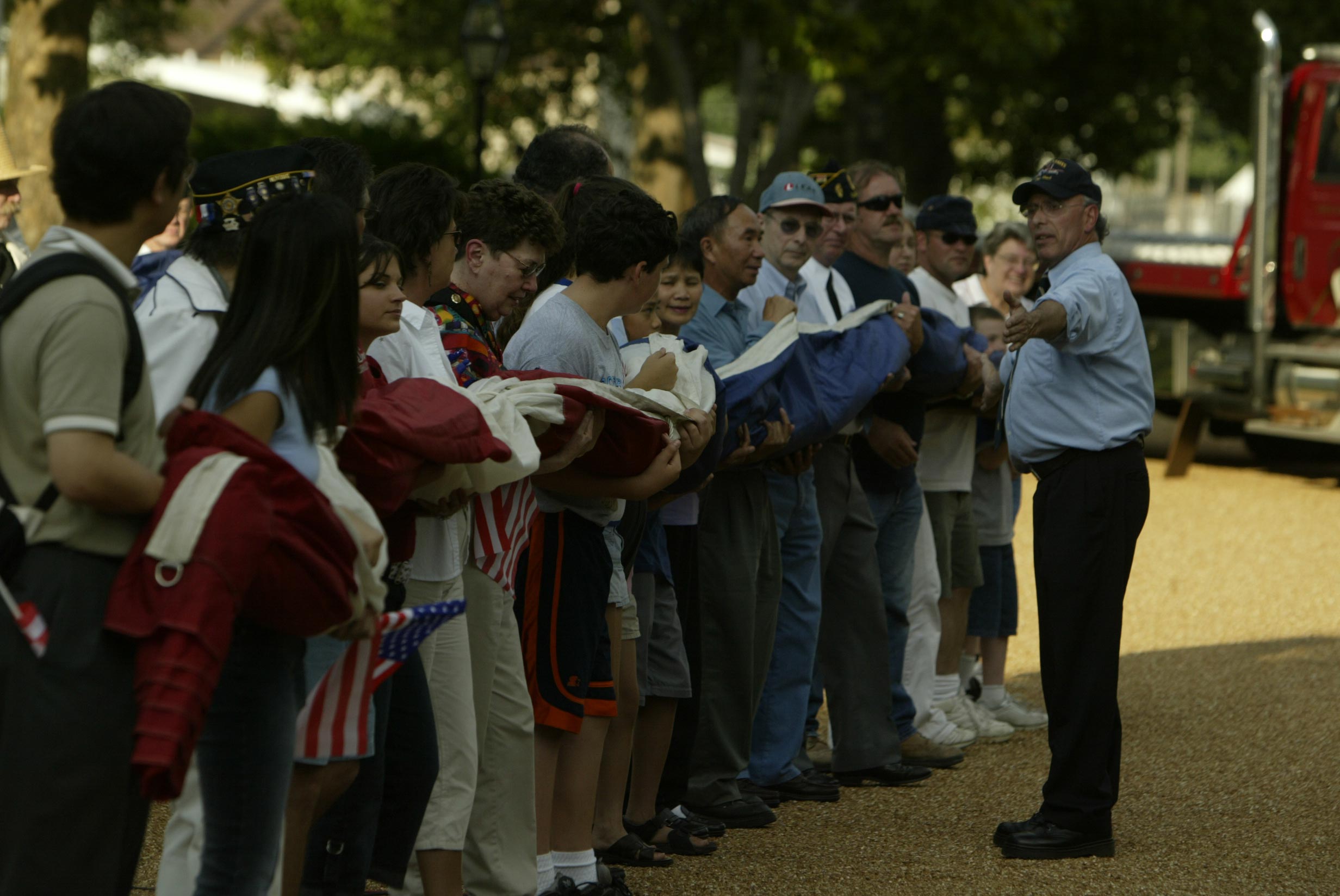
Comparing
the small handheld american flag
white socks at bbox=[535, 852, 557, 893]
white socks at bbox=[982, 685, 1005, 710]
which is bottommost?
white socks at bbox=[535, 852, 557, 893]

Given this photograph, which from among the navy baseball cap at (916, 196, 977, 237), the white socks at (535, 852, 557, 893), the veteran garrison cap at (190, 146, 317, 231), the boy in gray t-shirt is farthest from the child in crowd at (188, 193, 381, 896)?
the navy baseball cap at (916, 196, 977, 237)

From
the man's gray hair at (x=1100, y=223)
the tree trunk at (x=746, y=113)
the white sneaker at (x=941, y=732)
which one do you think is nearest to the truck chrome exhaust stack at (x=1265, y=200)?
the tree trunk at (x=746, y=113)

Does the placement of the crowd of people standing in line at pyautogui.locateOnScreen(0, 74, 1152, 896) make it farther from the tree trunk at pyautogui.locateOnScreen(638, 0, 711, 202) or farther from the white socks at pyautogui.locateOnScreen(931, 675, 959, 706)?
the tree trunk at pyautogui.locateOnScreen(638, 0, 711, 202)

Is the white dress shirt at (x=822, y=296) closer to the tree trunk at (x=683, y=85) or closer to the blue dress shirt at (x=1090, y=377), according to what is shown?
the blue dress shirt at (x=1090, y=377)

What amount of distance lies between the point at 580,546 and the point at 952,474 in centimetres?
300

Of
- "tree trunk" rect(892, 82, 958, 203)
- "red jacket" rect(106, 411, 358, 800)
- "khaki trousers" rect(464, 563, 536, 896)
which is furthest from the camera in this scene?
"tree trunk" rect(892, 82, 958, 203)

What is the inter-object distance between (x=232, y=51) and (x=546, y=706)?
26.5 m

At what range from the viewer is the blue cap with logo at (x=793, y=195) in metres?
6.29

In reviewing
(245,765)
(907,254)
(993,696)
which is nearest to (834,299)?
(907,254)

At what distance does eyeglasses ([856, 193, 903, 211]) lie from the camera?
6812 millimetres

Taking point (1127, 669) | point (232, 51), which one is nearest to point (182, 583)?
point (1127, 669)

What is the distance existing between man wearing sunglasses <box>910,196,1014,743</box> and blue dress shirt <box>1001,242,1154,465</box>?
1280 mm

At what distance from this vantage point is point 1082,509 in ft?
17.3

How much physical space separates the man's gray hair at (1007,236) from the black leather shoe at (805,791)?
3151mm
